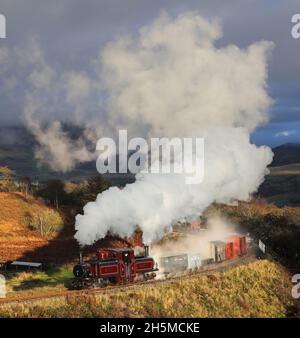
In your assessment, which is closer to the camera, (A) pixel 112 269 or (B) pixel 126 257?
(A) pixel 112 269

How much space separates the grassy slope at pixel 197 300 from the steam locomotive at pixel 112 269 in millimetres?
2402

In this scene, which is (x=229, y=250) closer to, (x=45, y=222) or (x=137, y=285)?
(x=137, y=285)

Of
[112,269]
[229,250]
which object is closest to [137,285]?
[112,269]

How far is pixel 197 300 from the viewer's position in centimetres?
3756

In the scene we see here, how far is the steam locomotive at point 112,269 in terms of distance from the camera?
120 ft

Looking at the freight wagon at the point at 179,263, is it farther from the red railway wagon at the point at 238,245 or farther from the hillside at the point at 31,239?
the hillside at the point at 31,239

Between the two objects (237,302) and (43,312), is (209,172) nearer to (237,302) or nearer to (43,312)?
(237,302)

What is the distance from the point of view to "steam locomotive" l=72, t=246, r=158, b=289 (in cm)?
3653

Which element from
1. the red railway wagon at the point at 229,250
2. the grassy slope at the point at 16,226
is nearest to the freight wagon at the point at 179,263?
the red railway wagon at the point at 229,250

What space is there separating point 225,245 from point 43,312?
25421mm

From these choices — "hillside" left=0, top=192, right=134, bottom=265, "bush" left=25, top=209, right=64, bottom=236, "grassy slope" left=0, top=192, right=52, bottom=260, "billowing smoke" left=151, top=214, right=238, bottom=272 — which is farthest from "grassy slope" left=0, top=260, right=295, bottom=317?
"bush" left=25, top=209, right=64, bottom=236

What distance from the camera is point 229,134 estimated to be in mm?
54062

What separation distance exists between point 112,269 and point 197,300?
6.91 meters
